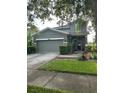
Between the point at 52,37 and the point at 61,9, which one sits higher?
the point at 61,9

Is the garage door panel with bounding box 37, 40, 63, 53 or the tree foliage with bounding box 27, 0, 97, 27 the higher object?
the tree foliage with bounding box 27, 0, 97, 27

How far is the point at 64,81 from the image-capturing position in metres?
3.66

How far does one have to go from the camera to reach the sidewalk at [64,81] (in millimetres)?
3111

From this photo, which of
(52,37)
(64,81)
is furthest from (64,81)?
(52,37)

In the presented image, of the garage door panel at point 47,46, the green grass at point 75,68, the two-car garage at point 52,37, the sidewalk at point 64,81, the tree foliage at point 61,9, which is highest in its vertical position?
the tree foliage at point 61,9

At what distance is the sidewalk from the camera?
3111 millimetres

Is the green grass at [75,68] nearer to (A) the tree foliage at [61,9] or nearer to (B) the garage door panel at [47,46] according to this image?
(B) the garage door panel at [47,46]

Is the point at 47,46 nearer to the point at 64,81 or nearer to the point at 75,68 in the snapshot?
the point at 75,68

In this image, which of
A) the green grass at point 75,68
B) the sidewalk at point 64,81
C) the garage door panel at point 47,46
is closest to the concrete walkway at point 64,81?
the sidewalk at point 64,81

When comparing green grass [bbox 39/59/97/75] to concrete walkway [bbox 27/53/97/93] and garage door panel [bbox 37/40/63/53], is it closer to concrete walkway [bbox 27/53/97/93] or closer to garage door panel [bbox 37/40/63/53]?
concrete walkway [bbox 27/53/97/93]

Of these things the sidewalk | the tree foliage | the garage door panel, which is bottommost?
the sidewalk

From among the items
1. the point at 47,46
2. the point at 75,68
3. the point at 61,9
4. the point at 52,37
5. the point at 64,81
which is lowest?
the point at 64,81

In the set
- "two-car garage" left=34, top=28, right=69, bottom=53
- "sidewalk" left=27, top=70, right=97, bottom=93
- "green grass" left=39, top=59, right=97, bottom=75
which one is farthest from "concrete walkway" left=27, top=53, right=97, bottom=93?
"two-car garage" left=34, top=28, right=69, bottom=53
